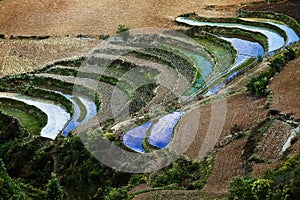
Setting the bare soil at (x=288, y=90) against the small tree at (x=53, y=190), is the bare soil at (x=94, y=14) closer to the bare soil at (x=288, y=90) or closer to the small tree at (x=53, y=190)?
the bare soil at (x=288, y=90)

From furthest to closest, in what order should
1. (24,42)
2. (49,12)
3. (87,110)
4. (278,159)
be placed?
(49,12) < (24,42) < (87,110) < (278,159)

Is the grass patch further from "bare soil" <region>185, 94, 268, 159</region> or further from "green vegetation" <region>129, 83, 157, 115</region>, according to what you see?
"bare soil" <region>185, 94, 268, 159</region>

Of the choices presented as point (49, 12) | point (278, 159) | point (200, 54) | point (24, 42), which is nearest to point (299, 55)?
point (200, 54)

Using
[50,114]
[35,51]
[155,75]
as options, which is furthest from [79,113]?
[35,51]

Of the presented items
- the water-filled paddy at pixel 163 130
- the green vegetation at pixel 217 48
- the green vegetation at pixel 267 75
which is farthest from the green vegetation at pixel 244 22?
the water-filled paddy at pixel 163 130

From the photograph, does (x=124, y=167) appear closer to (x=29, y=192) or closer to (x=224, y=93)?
(x=29, y=192)

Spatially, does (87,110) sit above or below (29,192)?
above

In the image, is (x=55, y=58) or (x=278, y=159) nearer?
(x=278, y=159)
